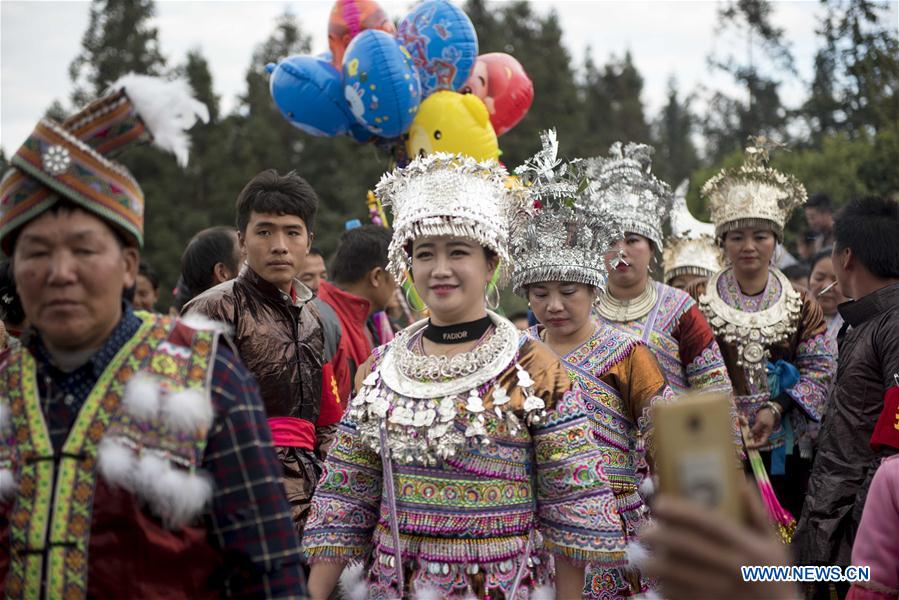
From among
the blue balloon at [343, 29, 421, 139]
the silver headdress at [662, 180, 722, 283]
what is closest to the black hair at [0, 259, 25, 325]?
the blue balloon at [343, 29, 421, 139]

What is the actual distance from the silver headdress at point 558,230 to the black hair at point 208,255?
5.75 ft

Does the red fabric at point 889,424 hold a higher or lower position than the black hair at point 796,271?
lower

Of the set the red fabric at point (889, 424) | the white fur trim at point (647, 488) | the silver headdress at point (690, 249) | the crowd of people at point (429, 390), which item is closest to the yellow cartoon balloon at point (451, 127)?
the crowd of people at point (429, 390)

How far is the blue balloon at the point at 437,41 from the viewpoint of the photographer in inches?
281

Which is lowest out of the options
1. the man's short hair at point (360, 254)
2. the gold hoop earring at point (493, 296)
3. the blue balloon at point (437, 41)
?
the gold hoop earring at point (493, 296)

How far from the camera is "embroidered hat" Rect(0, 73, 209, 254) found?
6.88 ft

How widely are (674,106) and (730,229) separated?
151 ft

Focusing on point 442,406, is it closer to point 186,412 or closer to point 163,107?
point 186,412

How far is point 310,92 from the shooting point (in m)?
6.96

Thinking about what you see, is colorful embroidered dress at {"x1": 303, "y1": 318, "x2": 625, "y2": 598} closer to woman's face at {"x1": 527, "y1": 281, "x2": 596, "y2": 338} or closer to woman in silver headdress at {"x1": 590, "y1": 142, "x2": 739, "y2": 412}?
woman's face at {"x1": 527, "y1": 281, "x2": 596, "y2": 338}

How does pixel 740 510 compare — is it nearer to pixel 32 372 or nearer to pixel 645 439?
pixel 32 372

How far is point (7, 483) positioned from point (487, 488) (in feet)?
4.90

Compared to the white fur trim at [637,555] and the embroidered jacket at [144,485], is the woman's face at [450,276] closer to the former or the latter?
the embroidered jacket at [144,485]

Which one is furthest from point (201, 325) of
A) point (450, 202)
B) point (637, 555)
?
point (637, 555)
